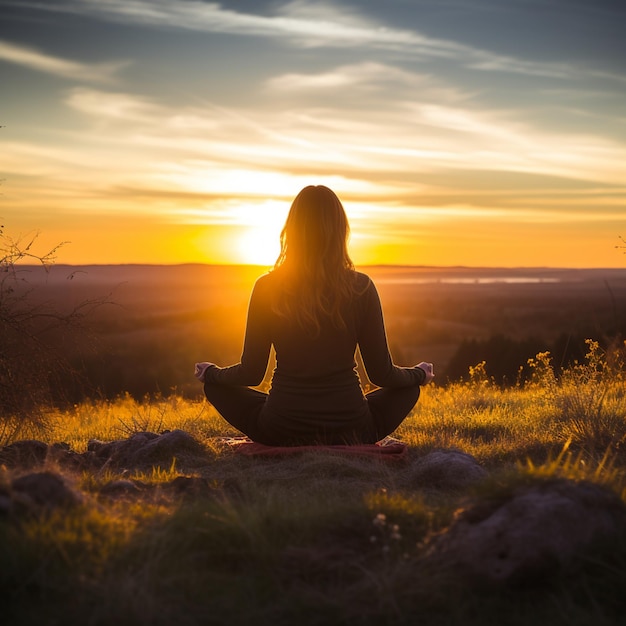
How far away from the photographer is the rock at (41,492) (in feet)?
11.7

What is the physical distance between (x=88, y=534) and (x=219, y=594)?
675 millimetres

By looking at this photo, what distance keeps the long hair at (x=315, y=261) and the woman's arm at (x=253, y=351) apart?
0.59 feet

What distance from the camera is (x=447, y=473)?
5.10 m

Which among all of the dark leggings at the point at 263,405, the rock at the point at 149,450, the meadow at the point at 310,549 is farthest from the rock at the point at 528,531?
the rock at the point at 149,450

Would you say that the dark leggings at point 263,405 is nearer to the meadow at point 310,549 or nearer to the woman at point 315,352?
the woman at point 315,352

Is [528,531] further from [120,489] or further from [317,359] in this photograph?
[317,359]

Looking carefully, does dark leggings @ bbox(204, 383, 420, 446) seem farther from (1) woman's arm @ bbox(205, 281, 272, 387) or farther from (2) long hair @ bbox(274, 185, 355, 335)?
(2) long hair @ bbox(274, 185, 355, 335)

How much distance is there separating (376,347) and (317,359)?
19.1 inches

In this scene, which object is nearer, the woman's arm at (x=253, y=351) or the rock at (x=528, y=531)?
the rock at (x=528, y=531)

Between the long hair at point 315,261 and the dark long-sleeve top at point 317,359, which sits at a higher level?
the long hair at point 315,261

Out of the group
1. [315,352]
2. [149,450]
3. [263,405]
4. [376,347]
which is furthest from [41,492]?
[376,347]

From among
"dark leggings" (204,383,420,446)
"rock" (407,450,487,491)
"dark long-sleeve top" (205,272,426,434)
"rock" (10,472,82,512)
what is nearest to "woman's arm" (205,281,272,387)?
"dark long-sleeve top" (205,272,426,434)

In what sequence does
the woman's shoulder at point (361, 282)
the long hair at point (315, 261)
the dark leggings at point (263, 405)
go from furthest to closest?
1. the dark leggings at point (263, 405)
2. the woman's shoulder at point (361, 282)
3. the long hair at point (315, 261)

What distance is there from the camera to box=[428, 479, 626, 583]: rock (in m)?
3.26
